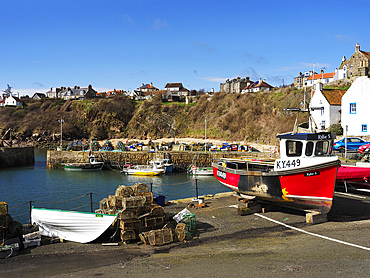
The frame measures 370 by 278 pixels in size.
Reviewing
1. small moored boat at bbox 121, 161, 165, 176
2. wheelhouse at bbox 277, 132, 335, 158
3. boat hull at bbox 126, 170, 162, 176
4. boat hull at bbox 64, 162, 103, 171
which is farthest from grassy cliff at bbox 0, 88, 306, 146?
wheelhouse at bbox 277, 132, 335, 158

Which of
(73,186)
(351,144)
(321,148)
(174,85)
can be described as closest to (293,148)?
(321,148)

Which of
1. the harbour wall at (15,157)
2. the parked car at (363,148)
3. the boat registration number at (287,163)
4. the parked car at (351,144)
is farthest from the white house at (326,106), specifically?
the harbour wall at (15,157)

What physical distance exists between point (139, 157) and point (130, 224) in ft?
116

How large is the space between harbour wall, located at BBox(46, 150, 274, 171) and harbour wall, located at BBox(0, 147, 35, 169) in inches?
186

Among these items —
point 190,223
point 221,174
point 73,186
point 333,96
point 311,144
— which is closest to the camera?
point 190,223

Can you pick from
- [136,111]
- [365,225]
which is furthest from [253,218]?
[136,111]

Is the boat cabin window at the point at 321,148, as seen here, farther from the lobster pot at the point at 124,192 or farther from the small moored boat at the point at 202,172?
the small moored boat at the point at 202,172

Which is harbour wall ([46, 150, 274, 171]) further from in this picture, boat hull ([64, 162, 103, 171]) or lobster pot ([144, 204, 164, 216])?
lobster pot ([144, 204, 164, 216])

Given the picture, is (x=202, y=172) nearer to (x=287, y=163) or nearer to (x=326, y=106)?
(x=326, y=106)

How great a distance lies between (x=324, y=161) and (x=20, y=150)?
48916 mm

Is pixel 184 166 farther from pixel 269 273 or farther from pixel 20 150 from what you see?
pixel 269 273

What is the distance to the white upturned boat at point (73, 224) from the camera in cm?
1057

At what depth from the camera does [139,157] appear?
4581 centimetres

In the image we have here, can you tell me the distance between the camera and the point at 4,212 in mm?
10570
